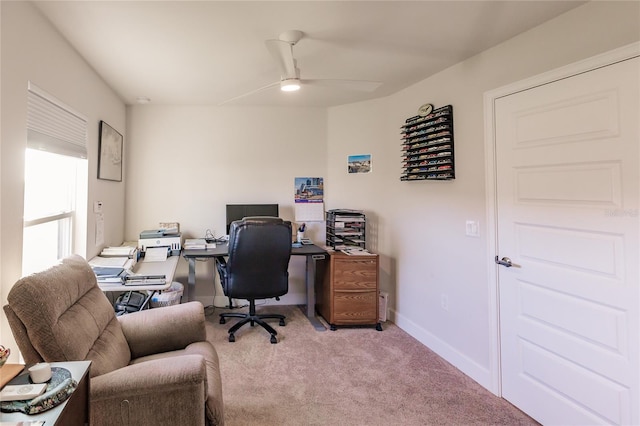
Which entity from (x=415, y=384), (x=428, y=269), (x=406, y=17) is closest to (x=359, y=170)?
(x=428, y=269)

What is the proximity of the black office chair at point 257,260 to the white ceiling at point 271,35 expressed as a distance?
4.33 ft

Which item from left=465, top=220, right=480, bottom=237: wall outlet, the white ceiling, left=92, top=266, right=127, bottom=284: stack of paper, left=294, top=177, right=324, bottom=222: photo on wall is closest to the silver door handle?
left=465, top=220, right=480, bottom=237: wall outlet

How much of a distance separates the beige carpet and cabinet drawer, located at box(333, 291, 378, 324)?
125 mm

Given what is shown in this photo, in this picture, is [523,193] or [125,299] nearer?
[523,193]

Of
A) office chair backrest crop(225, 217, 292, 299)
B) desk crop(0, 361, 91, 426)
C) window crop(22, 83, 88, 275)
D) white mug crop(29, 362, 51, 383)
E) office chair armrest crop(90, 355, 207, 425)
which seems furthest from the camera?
office chair backrest crop(225, 217, 292, 299)

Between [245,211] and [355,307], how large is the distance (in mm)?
1589

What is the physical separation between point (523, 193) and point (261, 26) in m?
1.95

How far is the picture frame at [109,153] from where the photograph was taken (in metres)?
2.66

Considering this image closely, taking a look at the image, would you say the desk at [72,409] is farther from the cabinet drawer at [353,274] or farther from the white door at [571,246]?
the white door at [571,246]

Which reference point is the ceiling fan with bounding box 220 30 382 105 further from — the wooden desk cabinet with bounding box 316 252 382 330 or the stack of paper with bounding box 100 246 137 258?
the stack of paper with bounding box 100 246 137 258

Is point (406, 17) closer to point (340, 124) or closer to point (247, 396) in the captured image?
point (340, 124)

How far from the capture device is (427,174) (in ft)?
8.68

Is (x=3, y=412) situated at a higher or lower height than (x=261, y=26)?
lower

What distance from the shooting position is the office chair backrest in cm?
264
